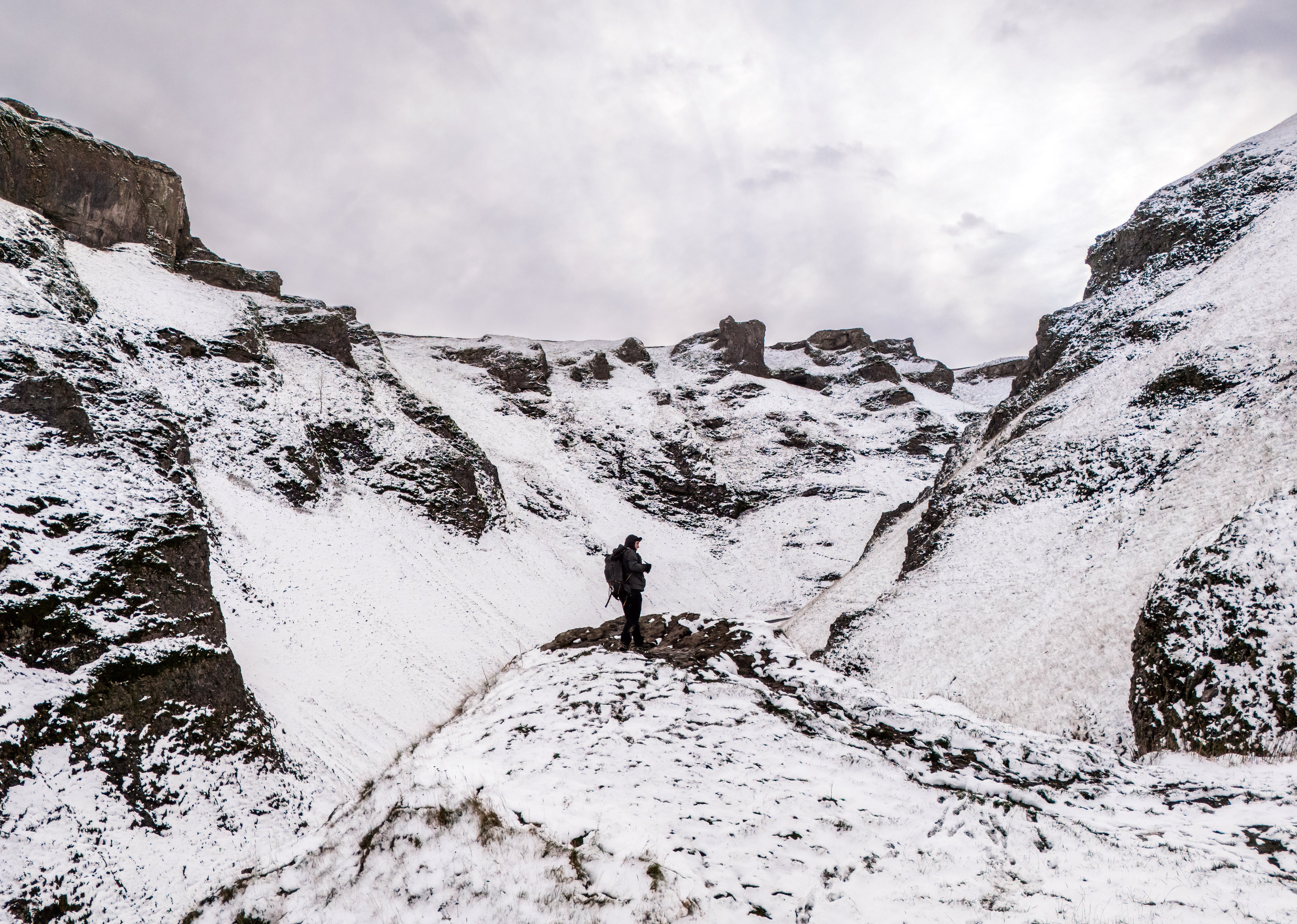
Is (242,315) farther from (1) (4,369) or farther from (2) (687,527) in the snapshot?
(2) (687,527)

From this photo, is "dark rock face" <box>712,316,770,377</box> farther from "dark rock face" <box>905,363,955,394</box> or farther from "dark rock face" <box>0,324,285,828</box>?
"dark rock face" <box>0,324,285,828</box>

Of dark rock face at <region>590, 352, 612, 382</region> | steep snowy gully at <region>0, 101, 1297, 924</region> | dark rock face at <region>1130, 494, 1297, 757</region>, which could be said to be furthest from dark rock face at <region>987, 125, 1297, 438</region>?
dark rock face at <region>590, 352, 612, 382</region>

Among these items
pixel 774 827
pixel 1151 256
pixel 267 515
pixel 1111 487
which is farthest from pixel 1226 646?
pixel 1151 256

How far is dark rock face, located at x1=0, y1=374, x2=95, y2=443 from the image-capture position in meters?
15.8

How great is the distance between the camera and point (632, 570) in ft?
38.4

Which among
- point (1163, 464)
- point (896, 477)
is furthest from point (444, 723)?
point (896, 477)

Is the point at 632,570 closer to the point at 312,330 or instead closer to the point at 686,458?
the point at 312,330

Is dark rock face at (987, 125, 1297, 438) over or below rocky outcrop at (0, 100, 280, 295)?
over

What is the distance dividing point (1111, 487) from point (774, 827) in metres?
20.7

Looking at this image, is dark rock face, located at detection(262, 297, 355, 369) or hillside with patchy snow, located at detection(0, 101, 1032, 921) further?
dark rock face, located at detection(262, 297, 355, 369)

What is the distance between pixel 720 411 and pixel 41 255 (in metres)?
56.5

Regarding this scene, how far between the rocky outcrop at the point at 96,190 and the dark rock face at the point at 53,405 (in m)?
24.1

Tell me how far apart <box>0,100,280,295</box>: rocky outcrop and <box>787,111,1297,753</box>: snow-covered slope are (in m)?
44.2

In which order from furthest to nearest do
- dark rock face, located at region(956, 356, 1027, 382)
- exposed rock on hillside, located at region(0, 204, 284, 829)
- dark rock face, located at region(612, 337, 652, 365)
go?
dark rock face, located at region(956, 356, 1027, 382)
dark rock face, located at region(612, 337, 652, 365)
exposed rock on hillside, located at region(0, 204, 284, 829)
